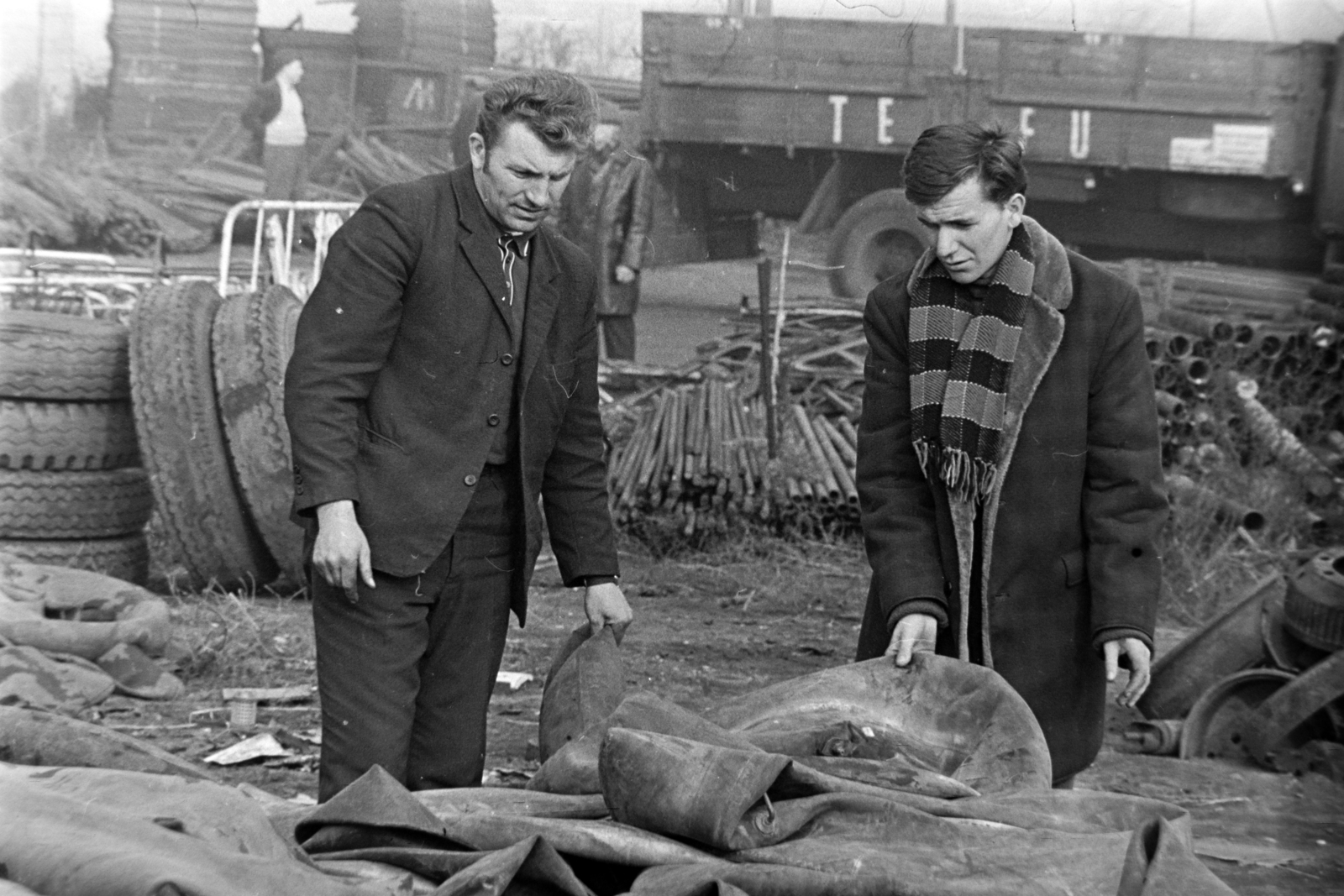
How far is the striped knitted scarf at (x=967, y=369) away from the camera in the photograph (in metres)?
3.36

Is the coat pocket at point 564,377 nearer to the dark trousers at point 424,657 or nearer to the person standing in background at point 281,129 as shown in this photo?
the dark trousers at point 424,657

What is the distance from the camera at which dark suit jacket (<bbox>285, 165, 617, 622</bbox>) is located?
10.6 feet

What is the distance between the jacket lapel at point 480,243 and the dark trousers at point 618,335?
20.2 feet

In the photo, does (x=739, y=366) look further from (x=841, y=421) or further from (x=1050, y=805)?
(x=1050, y=805)

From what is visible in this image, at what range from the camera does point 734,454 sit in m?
8.59

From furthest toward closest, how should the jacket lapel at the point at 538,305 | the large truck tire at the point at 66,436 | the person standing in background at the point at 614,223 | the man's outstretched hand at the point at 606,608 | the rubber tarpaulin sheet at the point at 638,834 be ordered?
the person standing in background at the point at 614,223, the large truck tire at the point at 66,436, the man's outstretched hand at the point at 606,608, the jacket lapel at the point at 538,305, the rubber tarpaulin sheet at the point at 638,834

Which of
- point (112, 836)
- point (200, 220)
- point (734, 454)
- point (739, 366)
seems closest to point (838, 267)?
point (739, 366)

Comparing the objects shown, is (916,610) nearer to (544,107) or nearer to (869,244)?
(544,107)

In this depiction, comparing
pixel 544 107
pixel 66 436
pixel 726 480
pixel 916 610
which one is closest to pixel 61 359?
pixel 66 436

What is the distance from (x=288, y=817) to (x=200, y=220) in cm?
777

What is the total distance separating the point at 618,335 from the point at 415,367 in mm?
6265

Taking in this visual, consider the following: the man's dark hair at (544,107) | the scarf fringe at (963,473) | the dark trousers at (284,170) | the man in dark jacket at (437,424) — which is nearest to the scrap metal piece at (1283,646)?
the scarf fringe at (963,473)

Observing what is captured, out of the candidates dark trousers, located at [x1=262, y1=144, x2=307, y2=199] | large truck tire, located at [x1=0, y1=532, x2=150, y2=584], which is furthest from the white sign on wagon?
large truck tire, located at [x1=0, y1=532, x2=150, y2=584]

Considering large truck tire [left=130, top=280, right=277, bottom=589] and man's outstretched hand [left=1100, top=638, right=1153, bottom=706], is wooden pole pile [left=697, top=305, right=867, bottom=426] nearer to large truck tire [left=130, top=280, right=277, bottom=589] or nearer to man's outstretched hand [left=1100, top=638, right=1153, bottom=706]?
large truck tire [left=130, top=280, right=277, bottom=589]
